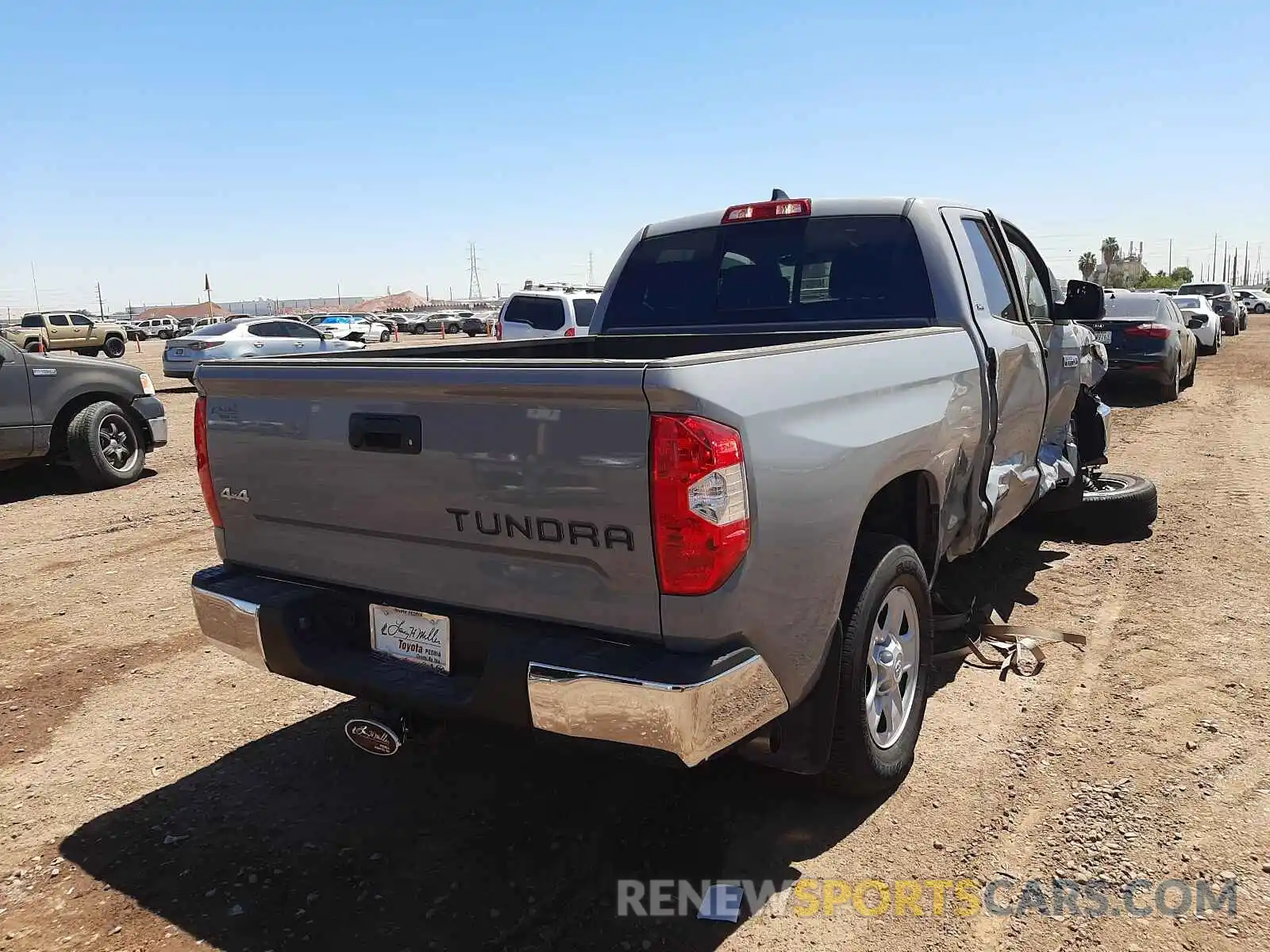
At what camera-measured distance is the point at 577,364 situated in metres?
2.56

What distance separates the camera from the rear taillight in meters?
14.3

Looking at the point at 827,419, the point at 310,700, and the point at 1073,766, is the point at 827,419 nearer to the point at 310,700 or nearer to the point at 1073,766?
the point at 1073,766

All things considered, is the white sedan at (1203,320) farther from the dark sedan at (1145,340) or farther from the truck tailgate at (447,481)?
the truck tailgate at (447,481)

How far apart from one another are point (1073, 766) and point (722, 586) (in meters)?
2.01

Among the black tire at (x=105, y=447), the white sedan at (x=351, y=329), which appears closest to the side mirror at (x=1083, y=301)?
the black tire at (x=105, y=447)

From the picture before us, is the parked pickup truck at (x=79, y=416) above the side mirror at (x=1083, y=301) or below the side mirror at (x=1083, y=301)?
below

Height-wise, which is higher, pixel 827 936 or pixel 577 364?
pixel 577 364

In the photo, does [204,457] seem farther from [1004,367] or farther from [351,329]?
[351,329]

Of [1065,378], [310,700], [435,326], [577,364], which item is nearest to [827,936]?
[577,364]

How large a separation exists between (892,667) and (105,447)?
8.89m

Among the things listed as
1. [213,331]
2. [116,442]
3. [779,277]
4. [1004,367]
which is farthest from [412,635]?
[213,331]

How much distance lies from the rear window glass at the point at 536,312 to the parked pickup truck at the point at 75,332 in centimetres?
2883

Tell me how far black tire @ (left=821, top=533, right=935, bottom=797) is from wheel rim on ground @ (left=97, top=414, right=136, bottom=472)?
8.77 m

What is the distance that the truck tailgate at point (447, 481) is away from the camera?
2496 millimetres
